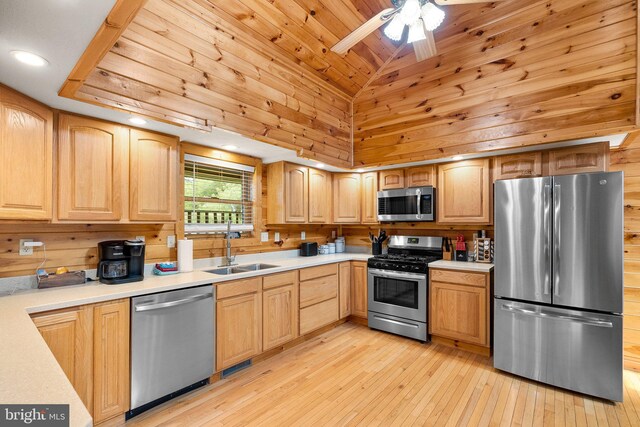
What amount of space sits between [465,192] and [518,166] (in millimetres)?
588

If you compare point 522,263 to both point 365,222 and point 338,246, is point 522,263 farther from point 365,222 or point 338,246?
point 338,246

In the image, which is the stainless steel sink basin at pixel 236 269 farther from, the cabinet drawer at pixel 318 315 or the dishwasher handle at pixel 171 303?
the cabinet drawer at pixel 318 315

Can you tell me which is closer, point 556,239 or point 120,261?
point 120,261

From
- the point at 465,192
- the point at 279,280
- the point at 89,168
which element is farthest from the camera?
the point at 465,192

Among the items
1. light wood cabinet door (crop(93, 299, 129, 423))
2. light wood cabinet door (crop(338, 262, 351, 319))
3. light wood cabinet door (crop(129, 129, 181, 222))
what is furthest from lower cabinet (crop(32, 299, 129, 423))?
light wood cabinet door (crop(338, 262, 351, 319))

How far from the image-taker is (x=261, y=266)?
350 cm

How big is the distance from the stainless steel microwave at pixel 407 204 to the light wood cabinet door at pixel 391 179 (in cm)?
13

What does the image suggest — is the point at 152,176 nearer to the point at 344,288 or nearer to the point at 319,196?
the point at 319,196

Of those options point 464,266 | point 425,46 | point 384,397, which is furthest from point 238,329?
point 425,46

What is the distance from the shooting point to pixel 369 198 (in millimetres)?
4383

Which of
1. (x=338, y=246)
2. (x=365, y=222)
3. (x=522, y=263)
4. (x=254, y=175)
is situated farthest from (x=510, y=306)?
(x=254, y=175)

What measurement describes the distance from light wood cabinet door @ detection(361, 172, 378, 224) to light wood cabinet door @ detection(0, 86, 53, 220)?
11.2ft

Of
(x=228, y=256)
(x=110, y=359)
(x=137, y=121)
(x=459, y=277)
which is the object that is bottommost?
(x=110, y=359)

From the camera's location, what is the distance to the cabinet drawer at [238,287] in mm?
2619
